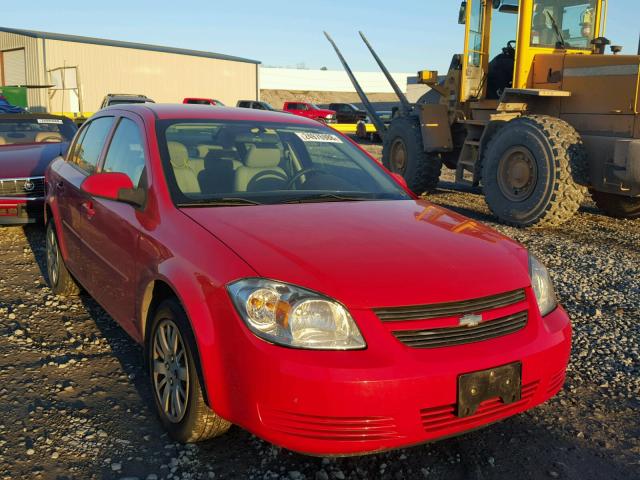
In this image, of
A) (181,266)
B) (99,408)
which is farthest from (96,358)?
(181,266)

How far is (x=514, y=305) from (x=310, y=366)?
3.17 feet

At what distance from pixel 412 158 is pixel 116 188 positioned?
7.62 meters

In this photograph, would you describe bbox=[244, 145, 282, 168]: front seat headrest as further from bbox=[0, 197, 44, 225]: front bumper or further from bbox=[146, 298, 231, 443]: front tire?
bbox=[0, 197, 44, 225]: front bumper

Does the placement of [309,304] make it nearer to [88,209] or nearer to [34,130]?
[88,209]

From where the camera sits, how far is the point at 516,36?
8312 mm

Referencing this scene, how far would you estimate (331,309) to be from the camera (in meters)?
2.27

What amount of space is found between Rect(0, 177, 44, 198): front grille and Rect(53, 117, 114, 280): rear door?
2.47 metres

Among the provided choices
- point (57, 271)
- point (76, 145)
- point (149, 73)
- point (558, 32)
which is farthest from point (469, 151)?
point (149, 73)

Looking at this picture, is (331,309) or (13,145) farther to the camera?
(13,145)

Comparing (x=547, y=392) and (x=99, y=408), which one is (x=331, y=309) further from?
(x=99, y=408)

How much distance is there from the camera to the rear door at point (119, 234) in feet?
10.4

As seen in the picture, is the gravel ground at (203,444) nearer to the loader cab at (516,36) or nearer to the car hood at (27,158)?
the car hood at (27,158)

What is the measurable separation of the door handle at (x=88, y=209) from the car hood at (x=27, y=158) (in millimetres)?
3609

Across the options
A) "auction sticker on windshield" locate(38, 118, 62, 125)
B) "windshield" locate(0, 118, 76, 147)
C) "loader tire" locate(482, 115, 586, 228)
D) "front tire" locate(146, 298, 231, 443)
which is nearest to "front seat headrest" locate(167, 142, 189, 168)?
"front tire" locate(146, 298, 231, 443)
